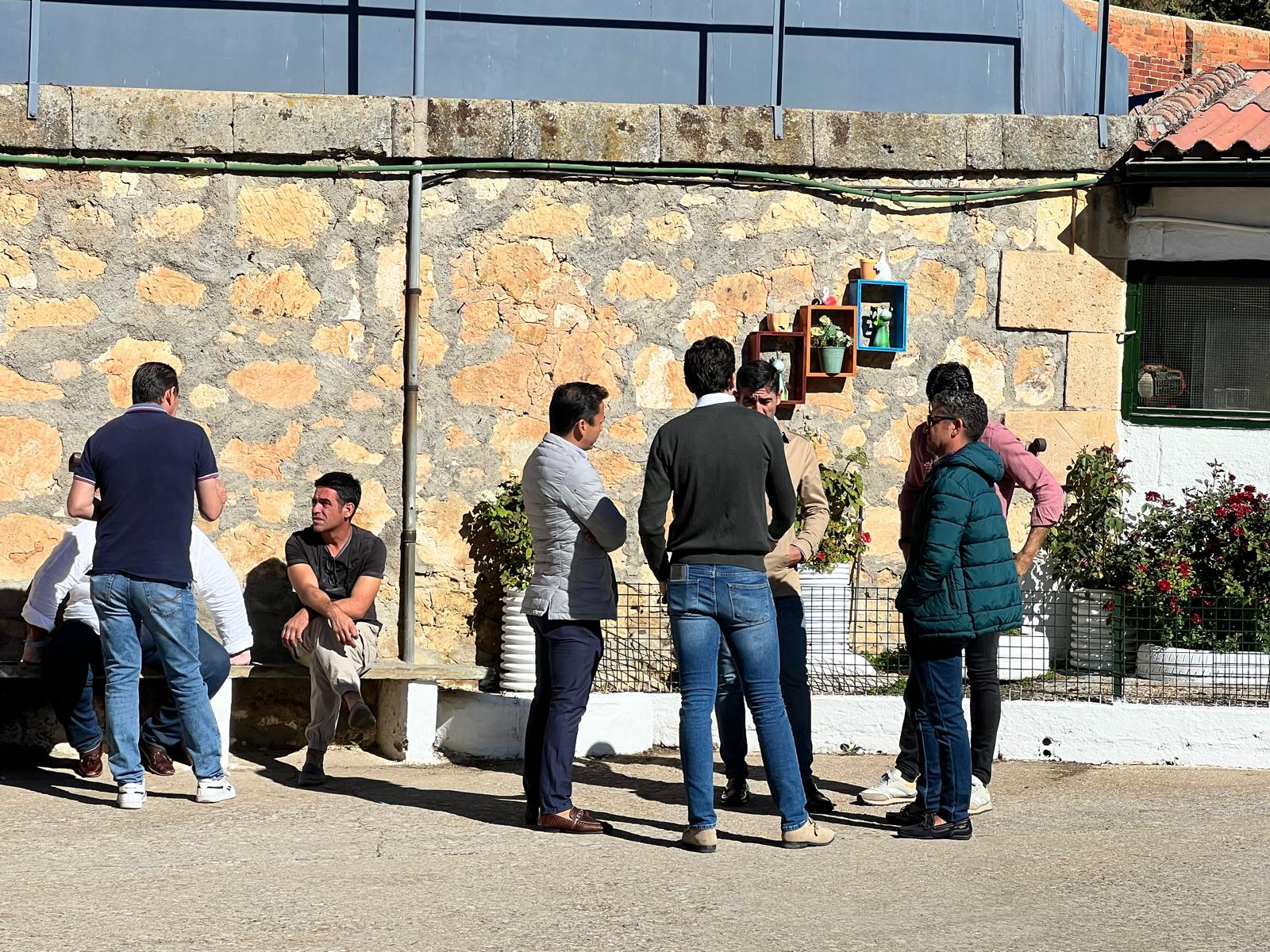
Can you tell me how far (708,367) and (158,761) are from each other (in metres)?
3.10

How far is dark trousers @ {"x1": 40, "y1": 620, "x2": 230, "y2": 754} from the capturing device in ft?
20.6

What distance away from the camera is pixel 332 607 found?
6.36 m

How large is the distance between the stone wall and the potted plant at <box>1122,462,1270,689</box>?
73 cm

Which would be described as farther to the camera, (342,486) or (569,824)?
(342,486)

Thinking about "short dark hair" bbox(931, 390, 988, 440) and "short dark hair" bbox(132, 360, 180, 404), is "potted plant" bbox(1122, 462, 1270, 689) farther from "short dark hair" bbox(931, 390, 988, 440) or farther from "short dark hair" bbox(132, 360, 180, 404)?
"short dark hair" bbox(132, 360, 180, 404)

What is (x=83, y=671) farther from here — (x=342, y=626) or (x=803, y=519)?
(x=803, y=519)

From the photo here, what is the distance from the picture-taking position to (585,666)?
537 centimetres

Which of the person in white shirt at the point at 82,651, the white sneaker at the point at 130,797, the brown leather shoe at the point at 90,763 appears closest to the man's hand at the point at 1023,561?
the person in white shirt at the point at 82,651

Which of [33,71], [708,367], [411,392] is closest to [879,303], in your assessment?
[411,392]

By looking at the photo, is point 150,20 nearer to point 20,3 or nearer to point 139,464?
point 20,3

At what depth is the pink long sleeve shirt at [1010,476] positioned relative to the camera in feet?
19.2

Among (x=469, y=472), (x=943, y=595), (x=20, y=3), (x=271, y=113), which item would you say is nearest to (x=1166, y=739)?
(x=943, y=595)

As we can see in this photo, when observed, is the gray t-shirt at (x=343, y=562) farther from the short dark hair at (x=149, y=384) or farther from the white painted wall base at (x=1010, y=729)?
the short dark hair at (x=149, y=384)

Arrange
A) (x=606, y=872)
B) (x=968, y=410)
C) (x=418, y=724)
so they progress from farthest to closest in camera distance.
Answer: (x=418, y=724)
(x=968, y=410)
(x=606, y=872)
